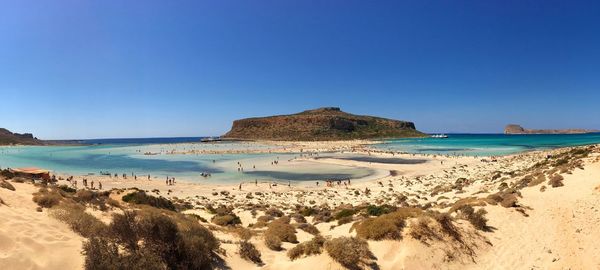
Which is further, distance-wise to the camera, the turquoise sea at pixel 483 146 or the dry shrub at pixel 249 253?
the turquoise sea at pixel 483 146

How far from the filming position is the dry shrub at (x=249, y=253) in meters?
10.0

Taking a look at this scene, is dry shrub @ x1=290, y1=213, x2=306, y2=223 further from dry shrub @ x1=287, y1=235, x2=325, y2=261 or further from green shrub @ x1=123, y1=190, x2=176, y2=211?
dry shrub @ x1=287, y1=235, x2=325, y2=261

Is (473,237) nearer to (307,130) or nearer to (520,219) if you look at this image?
(520,219)

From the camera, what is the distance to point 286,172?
50531mm

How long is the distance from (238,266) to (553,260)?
971cm

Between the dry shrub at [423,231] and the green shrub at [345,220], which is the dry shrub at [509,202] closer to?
the dry shrub at [423,231]

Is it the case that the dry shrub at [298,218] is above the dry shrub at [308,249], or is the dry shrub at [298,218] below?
below

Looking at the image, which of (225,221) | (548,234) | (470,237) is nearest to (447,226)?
(470,237)

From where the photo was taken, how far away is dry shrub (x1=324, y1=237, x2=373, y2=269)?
927 cm

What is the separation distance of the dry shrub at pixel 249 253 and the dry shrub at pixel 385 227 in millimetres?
3444

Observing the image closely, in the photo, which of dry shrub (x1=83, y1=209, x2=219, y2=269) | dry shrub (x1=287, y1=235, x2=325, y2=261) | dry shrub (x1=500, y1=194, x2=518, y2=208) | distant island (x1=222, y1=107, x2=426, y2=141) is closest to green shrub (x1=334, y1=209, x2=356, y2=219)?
dry shrub (x1=500, y1=194, x2=518, y2=208)

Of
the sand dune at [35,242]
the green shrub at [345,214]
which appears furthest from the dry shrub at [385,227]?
the sand dune at [35,242]

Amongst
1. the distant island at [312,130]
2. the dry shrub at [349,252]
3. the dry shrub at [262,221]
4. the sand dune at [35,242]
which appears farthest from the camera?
the distant island at [312,130]

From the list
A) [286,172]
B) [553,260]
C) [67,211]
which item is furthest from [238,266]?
[286,172]
